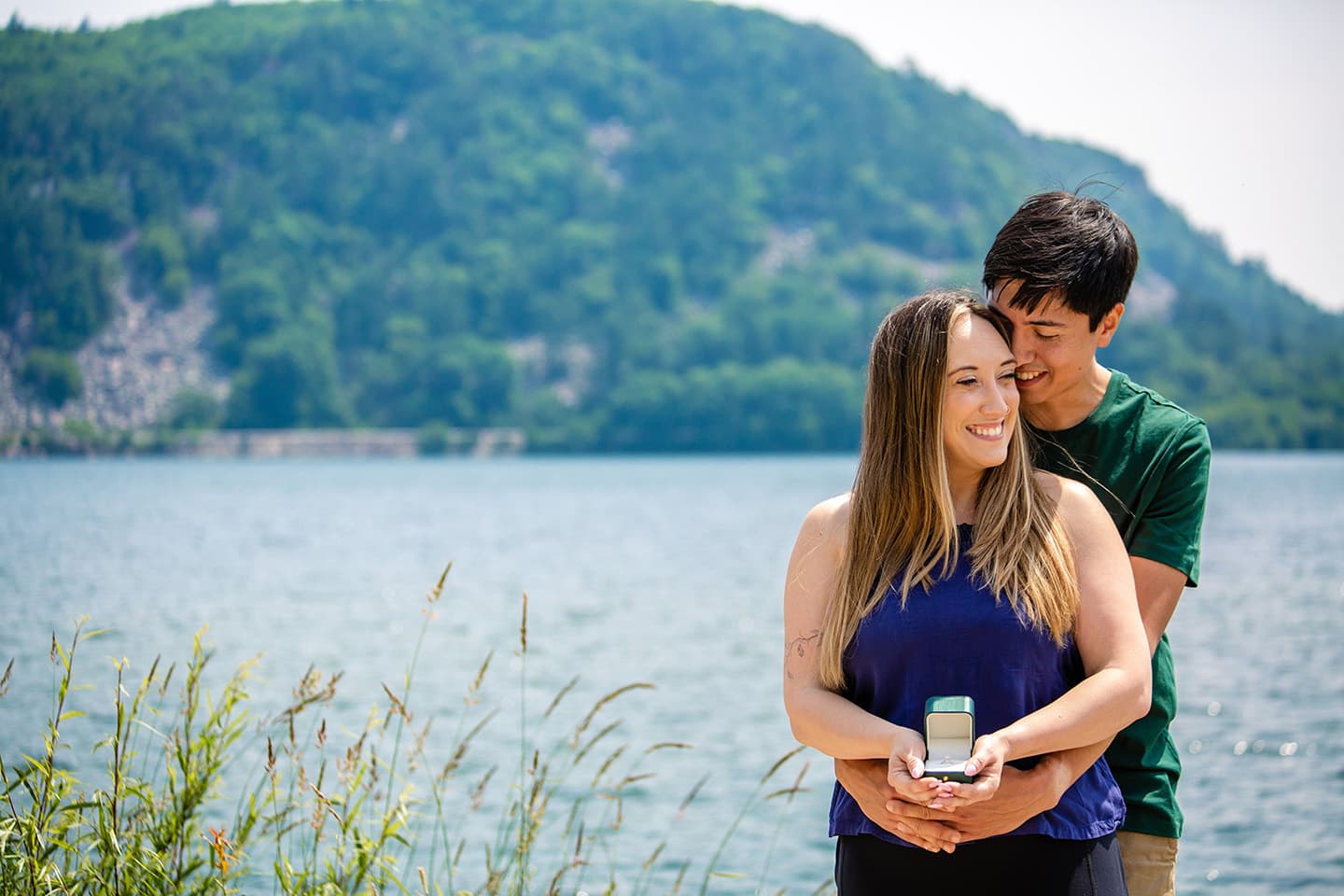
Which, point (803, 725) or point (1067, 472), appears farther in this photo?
point (1067, 472)

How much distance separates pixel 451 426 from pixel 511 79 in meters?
63.6

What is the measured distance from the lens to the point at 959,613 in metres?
2.80

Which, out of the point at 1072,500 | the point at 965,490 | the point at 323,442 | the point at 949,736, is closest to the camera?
the point at 949,736

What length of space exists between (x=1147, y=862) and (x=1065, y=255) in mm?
1323

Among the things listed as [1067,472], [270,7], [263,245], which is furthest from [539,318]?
[1067,472]

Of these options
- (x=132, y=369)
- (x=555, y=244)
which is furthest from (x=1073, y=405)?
(x=555, y=244)

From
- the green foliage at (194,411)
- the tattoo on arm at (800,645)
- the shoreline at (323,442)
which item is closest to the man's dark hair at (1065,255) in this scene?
the tattoo on arm at (800,645)

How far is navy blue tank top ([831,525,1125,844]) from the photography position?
110 inches

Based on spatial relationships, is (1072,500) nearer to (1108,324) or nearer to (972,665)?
(972,665)

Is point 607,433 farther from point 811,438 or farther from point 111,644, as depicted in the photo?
point 111,644

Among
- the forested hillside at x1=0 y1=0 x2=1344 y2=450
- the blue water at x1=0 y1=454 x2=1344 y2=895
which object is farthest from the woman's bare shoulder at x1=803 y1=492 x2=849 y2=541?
the forested hillside at x1=0 y1=0 x2=1344 y2=450

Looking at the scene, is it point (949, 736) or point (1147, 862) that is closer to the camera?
point (949, 736)

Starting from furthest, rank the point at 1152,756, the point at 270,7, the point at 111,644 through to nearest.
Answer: the point at 270,7, the point at 111,644, the point at 1152,756

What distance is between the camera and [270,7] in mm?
174250
